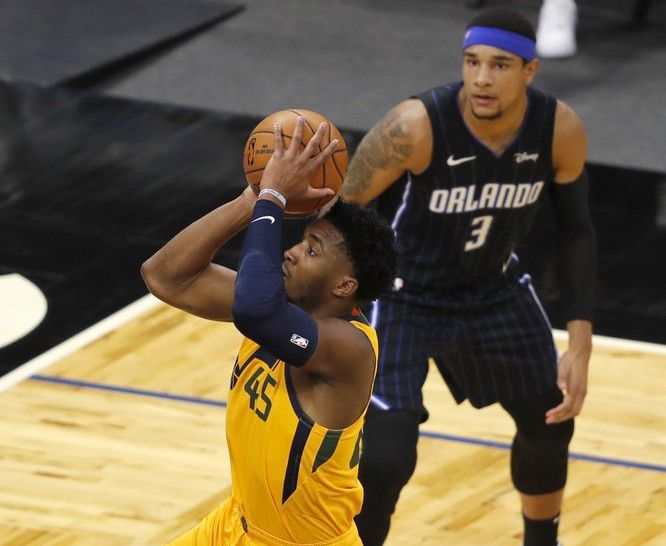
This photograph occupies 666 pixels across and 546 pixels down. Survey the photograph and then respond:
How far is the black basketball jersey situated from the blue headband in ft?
0.65

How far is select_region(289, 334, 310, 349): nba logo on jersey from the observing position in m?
4.08

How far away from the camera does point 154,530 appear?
6.15 meters

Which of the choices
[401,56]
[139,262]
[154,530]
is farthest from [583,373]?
[401,56]

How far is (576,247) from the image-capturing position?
18.6 ft

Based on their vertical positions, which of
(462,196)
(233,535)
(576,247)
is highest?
(462,196)

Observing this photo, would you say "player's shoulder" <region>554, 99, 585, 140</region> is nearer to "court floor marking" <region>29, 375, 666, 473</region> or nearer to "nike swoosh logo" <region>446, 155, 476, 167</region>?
"nike swoosh logo" <region>446, 155, 476, 167</region>

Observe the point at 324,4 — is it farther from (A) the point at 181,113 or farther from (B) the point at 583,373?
(B) the point at 583,373

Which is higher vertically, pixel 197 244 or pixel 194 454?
pixel 197 244

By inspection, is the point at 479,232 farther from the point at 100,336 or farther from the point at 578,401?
the point at 100,336

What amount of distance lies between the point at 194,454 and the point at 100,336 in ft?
4.55

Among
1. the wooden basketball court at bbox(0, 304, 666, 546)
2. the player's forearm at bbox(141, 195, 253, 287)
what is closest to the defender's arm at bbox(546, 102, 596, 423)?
the wooden basketball court at bbox(0, 304, 666, 546)

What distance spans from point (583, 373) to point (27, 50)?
8288 millimetres

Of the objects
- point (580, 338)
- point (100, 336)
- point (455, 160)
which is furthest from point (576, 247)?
point (100, 336)

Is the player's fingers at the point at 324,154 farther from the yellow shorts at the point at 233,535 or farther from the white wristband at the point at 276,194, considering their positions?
the yellow shorts at the point at 233,535
